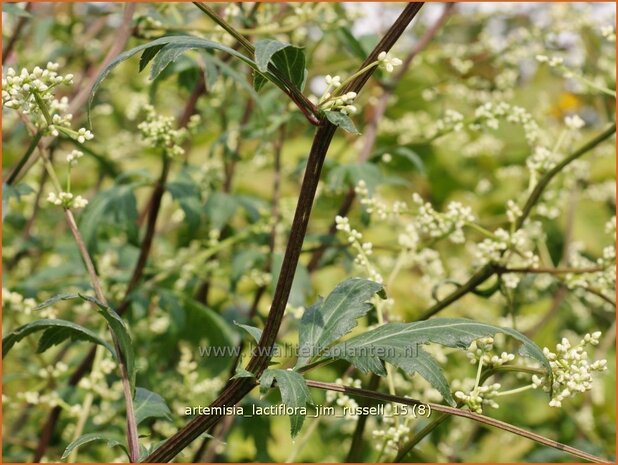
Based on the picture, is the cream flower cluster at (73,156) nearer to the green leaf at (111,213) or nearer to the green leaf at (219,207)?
the green leaf at (111,213)

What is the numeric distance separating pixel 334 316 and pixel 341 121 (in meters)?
0.39

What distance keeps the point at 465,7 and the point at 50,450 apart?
271cm

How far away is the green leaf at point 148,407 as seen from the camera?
1.48 meters

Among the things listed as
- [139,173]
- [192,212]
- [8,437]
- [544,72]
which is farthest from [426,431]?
[544,72]

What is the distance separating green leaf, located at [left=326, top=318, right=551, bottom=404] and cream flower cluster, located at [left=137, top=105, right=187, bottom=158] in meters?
0.85

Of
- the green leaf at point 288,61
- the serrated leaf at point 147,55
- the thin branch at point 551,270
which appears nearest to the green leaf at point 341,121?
the green leaf at point 288,61

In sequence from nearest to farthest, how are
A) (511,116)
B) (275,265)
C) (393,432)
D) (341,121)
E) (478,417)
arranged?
(341,121) → (478,417) → (393,432) → (511,116) → (275,265)

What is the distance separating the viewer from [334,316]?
138 cm

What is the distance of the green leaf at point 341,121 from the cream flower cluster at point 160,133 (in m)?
0.82

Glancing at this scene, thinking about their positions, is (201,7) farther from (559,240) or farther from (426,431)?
(559,240)

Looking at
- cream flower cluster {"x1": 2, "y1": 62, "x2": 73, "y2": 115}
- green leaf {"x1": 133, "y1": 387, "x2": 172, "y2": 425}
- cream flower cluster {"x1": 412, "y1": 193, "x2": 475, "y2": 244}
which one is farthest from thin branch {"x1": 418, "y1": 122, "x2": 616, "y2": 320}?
cream flower cluster {"x1": 2, "y1": 62, "x2": 73, "y2": 115}

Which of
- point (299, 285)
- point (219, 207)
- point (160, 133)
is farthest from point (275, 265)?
point (160, 133)

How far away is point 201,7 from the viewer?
129cm

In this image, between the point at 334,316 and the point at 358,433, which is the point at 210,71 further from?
the point at 358,433
